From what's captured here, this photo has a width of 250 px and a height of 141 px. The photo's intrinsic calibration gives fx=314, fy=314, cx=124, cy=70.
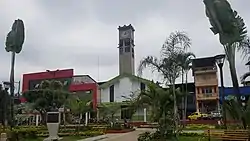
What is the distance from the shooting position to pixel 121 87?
46875mm

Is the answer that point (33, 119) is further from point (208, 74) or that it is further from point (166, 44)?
point (166, 44)

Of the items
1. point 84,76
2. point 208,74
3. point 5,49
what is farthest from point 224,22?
point 84,76

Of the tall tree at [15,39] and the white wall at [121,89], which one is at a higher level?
the tall tree at [15,39]

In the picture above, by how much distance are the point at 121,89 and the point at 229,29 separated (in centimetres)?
3182

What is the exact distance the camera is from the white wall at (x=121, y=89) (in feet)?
151

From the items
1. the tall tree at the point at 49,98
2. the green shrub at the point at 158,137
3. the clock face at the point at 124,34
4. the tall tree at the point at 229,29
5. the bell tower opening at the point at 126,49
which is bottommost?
the green shrub at the point at 158,137

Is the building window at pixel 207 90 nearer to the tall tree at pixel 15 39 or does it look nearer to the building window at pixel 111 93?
the building window at pixel 111 93

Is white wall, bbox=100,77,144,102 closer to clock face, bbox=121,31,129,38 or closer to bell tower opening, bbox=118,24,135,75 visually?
bell tower opening, bbox=118,24,135,75

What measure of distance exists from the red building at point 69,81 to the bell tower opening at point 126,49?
9.71 metres

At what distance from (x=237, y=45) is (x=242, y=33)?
77cm

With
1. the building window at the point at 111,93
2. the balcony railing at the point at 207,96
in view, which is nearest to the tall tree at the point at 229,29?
the balcony railing at the point at 207,96

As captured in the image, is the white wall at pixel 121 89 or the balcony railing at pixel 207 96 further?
the white wall at pixel 121 89

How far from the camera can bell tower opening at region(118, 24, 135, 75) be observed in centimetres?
6203

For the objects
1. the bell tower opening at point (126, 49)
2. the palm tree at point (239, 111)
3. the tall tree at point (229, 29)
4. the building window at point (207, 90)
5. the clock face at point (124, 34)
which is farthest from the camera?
the clock face at point (124, 34)
